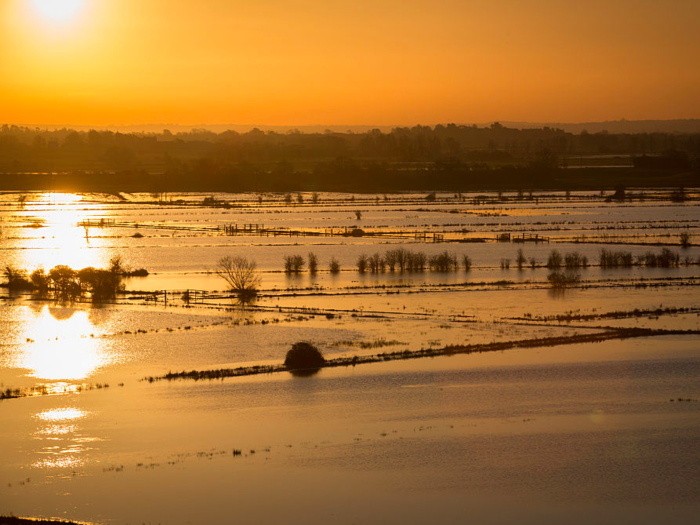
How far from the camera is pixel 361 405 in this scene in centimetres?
2148

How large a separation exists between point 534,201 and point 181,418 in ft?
232

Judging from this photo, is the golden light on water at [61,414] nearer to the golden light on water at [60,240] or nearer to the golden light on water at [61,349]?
the golden light on water at [61,349]

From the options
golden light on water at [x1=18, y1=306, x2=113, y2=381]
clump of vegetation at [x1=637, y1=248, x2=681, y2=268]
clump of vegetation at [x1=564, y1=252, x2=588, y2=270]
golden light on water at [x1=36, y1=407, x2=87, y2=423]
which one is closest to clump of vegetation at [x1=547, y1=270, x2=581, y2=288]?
clump of vegetation at [x1=564, y1=252, x2=588, y2=270]

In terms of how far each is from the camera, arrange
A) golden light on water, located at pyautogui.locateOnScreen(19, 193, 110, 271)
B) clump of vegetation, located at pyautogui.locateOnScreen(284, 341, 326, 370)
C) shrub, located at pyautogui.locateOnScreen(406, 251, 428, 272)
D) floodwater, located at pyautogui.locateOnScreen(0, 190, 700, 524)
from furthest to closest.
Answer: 1. golden light on water, located at pyautogui.locateOnScreen(19, 193, 110, 271)
2. shrub, located at pyautogui.locateOnScreen(406, 251, 428, 272)
3. clump of vegetation, located at pyautogui.locateOnScreen(284, 341, 326, 370)
4. floodwater, located at pyautogui.locateOnScreen(0, 190, 700, 524)

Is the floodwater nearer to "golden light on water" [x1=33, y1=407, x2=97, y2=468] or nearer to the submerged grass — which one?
"golden light on water" [x1=33, y1=407, x2=97, y2=468]

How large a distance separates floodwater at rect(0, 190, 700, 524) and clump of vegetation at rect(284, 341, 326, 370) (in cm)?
57

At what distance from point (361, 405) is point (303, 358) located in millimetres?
3846

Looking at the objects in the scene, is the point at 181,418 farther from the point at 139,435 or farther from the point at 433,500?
the point at 433,500

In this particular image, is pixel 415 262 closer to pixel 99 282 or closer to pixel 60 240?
pixel 99 282

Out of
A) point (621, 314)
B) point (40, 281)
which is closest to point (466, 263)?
point (621, 314)

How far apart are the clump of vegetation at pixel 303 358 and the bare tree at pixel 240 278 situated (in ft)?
40.4

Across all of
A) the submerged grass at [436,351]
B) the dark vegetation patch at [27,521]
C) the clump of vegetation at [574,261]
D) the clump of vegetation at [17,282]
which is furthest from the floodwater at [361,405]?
Answer: the clump of vegetation at [17,282]

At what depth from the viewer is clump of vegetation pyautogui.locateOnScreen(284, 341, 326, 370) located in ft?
81.7

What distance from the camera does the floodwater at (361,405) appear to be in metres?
15.7
